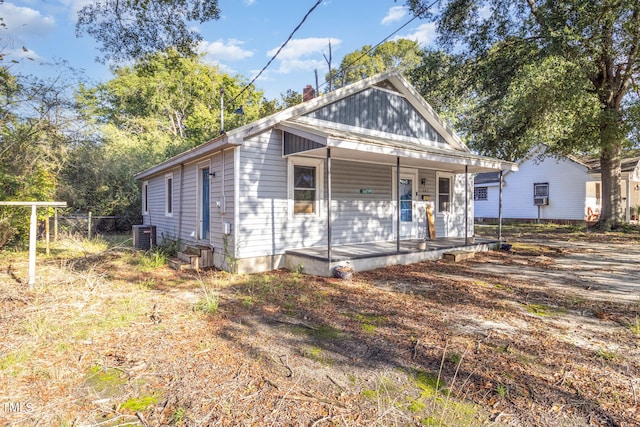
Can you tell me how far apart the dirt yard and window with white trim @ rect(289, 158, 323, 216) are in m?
2.17

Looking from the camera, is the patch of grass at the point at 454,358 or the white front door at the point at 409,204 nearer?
the patch of grass at the point at 454,358

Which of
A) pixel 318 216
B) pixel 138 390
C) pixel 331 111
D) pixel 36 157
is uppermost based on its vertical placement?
pixel 331 111

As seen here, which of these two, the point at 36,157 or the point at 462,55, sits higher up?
the point at 462,55

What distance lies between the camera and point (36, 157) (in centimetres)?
1020

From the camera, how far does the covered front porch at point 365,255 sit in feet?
22.2

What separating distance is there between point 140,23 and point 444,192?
31.3 feet

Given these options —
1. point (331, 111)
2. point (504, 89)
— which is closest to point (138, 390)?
point (331, 111)

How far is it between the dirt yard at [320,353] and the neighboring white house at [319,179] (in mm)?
1655

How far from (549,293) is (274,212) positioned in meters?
5.30

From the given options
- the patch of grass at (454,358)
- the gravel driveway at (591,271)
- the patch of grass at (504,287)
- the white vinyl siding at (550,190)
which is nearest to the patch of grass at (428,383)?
the patch of grass at (454,358)

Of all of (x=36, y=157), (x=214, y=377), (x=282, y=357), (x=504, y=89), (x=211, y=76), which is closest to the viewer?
(x=214, y=377)

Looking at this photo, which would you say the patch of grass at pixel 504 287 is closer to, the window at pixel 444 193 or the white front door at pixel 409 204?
the white front door at pixel 409 204

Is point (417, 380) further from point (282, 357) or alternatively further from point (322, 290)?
point (322, 290)

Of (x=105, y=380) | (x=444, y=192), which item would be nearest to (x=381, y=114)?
(x=444, y=192)
